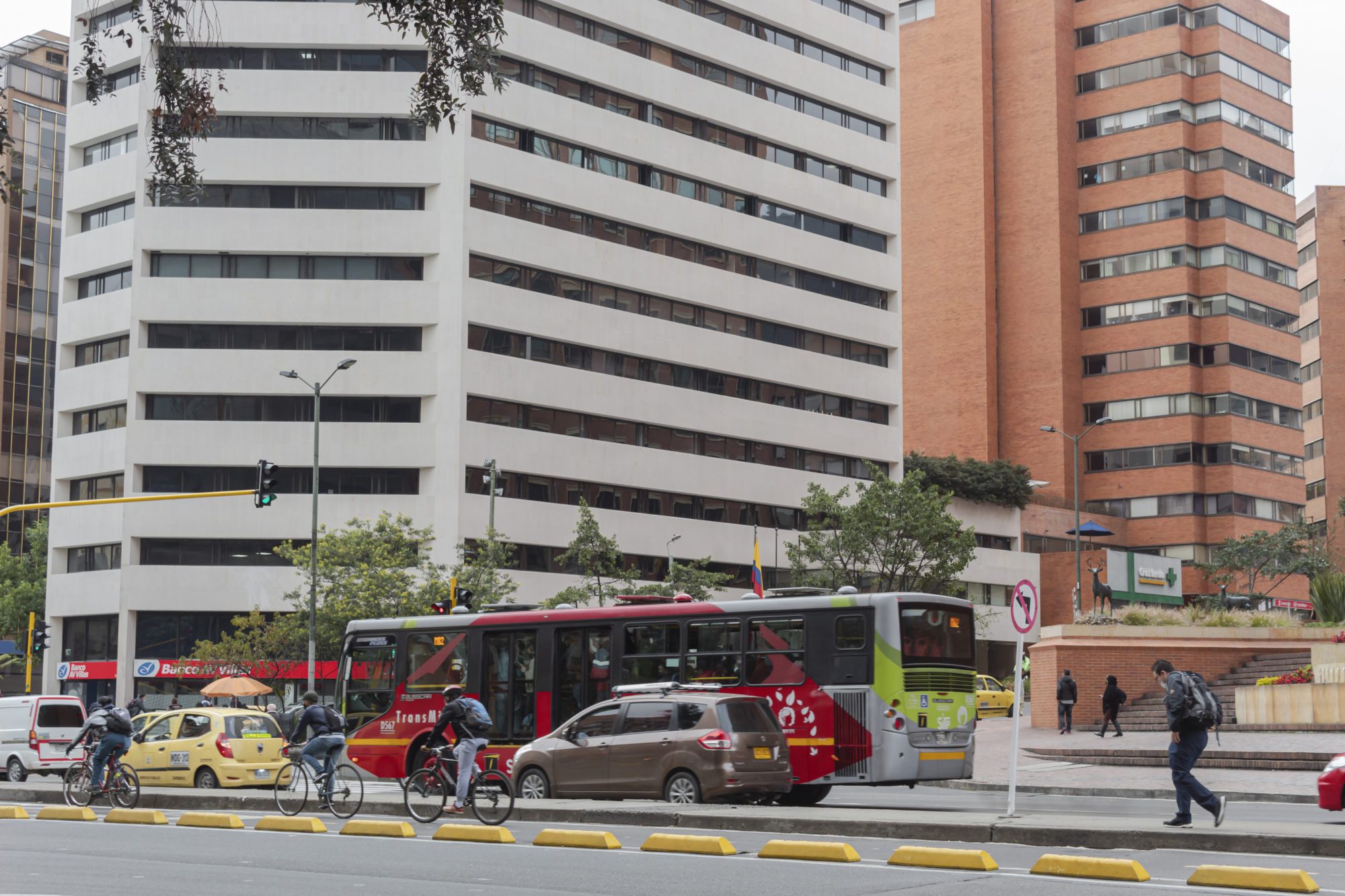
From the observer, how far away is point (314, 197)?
60.0m

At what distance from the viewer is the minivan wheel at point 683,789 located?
19.8 m

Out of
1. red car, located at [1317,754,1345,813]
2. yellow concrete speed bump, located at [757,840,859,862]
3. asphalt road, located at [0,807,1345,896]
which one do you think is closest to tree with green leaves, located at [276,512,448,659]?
asphalt road, located at [0,807,1345,896]

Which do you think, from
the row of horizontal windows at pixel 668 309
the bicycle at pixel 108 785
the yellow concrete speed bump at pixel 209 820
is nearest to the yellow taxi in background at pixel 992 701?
the row of horizontal windows at pixel 668 309

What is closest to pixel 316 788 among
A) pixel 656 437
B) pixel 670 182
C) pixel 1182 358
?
pixel 656 437

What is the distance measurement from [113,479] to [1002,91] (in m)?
55.4

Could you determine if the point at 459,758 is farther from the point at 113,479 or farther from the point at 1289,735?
the point at 113,479

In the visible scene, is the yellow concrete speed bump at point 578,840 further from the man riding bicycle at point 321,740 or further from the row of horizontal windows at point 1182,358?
the row of horizontal windows at point 1182,358

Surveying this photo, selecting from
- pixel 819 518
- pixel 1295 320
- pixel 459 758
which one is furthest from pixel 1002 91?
pixel 459 758

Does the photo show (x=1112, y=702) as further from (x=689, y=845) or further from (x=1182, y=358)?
(x=1182, y=358)

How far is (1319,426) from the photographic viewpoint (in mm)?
108562

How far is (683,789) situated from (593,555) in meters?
34.5

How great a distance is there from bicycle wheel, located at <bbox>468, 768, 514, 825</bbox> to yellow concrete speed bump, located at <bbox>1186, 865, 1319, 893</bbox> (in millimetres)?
8403

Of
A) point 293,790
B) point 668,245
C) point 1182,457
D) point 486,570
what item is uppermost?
point 668,245

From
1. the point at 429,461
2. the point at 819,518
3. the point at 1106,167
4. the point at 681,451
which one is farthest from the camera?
the point at 1106,167
